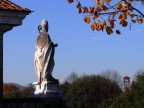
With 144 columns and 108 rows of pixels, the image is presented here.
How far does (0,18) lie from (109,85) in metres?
63.8

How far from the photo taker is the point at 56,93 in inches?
660

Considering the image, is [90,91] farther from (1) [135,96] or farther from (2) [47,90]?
(2) [47,90]

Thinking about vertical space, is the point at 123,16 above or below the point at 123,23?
above

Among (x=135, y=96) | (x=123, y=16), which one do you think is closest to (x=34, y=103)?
(x=123, y=16)

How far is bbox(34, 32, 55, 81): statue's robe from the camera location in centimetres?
1694

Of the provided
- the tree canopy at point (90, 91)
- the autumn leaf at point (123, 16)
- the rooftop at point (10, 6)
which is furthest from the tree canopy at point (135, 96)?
the autumn leaf at point (123, 16)

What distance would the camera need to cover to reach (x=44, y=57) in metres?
17.0

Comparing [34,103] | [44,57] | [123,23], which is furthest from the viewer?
[44,57]

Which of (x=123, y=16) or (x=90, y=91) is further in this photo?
(x=90, y=91)

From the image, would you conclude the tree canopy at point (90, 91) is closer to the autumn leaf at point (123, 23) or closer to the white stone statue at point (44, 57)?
the white stone statue at point (44, 57)

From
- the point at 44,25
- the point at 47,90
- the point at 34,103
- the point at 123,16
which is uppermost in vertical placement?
the point at 44,25

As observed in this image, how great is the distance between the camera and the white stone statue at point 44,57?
1694 cm

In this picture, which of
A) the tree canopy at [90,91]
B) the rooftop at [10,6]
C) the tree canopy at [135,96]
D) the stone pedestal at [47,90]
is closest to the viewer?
the rooftop at [10,6]

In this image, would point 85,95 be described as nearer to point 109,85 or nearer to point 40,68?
point 109,85
